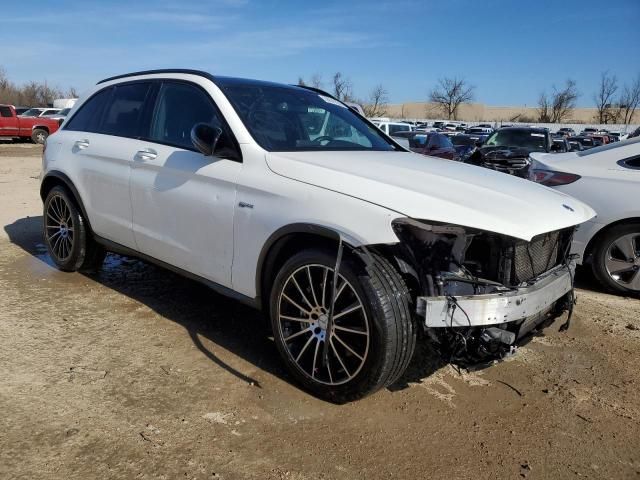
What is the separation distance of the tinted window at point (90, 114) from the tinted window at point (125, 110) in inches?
4.6

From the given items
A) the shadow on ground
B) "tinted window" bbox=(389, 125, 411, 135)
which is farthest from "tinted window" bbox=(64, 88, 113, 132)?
"tinted window" bbox=(389, 125, 411, 135)

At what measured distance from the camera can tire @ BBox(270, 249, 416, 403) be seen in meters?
2.74

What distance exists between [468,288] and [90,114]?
3874mm

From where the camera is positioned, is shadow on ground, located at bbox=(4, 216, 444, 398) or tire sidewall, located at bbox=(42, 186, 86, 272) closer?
shadow on ground, located at bbox=(4, 216, 444, 398)

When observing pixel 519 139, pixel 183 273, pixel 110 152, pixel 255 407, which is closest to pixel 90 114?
pixel 110 152

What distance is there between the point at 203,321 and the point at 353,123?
196 centimetres

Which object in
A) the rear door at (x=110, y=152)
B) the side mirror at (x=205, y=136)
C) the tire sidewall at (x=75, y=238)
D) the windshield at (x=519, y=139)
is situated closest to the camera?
the side mirror at (x=205, y=136)

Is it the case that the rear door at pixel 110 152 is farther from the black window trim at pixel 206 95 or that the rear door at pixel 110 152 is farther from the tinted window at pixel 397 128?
the tinted window at pixel 397 128

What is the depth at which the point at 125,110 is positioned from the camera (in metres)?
4.56

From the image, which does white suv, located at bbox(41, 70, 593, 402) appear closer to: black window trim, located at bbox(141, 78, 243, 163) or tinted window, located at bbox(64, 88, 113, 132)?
black window trim, located at bbox(141, 78, 243, 163)

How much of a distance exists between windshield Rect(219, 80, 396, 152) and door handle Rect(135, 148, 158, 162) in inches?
28.2

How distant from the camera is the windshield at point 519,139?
38.9ft

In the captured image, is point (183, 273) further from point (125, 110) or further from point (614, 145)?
point (614, 145)

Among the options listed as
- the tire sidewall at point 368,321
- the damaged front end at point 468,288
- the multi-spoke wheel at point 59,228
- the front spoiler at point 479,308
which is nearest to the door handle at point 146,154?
the multi-spoke wheel at point 59,228
